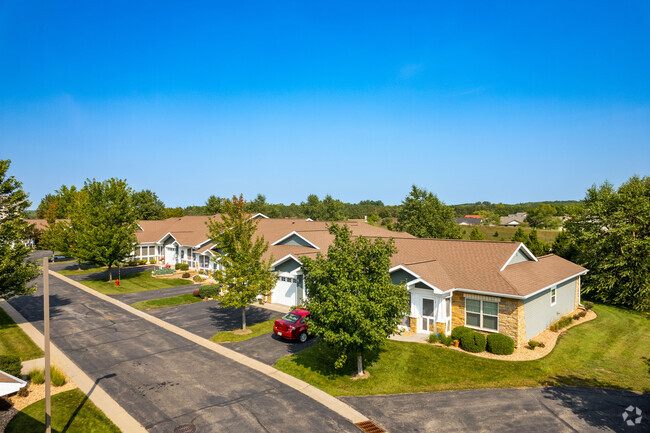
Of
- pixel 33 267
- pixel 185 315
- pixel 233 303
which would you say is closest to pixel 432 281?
pixel 233 303

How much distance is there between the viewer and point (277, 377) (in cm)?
1656

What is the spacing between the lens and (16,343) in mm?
20266

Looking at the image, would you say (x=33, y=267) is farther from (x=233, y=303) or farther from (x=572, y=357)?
(x=572, y=357)

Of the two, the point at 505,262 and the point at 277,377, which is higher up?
the point at 505,262

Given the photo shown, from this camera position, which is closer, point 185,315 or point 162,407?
point 162,407

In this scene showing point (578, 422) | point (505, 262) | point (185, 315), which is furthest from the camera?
point (185, 315)

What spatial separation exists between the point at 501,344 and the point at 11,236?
27.6 m

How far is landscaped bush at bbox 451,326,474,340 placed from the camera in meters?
20.2

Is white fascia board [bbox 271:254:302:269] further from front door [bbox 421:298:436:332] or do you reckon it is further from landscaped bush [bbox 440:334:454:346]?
landscaped bush [bbox 440:334:454:346]

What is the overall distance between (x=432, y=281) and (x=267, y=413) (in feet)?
40.5

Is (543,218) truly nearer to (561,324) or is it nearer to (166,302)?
(561,324)

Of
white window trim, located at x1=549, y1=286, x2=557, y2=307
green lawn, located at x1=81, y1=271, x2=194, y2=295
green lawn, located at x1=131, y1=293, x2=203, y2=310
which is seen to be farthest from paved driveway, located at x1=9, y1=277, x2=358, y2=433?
white window trim, located at x1=549, y1=286, x2=557, y2=307

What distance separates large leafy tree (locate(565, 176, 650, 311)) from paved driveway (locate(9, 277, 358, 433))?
29916 mm

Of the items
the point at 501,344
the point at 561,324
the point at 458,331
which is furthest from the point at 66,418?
the point at 561,324
